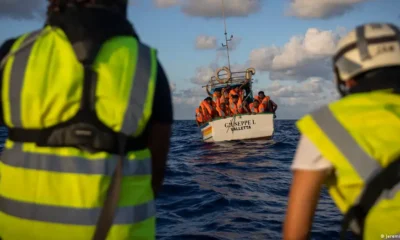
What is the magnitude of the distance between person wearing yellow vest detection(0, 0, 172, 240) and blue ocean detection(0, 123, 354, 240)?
4.18 m

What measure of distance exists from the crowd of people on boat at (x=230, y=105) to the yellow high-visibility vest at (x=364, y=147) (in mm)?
20009

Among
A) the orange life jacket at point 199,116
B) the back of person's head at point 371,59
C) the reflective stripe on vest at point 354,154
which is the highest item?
the back of person's head at point 371,59

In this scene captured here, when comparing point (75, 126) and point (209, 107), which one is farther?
point (209, 107)

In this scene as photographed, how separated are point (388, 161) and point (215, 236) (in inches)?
173

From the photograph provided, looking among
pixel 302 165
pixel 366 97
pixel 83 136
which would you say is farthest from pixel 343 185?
pixel 83 136

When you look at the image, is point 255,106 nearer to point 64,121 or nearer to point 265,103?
point 265,103

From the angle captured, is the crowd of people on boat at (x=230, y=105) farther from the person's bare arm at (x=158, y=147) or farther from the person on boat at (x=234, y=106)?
the person's bare arm at (x=158, y=147)

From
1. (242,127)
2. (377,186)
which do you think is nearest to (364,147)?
(377,186)

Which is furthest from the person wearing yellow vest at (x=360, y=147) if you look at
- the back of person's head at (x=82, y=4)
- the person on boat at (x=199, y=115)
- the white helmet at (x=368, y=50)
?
the person on boat at (x=199, y=115)

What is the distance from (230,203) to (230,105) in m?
14.6

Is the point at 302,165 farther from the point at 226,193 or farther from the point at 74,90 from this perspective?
the point at 226,193

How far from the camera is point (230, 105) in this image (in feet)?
72.8

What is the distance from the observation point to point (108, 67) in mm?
1729

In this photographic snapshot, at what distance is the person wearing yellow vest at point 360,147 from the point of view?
1.67 m
